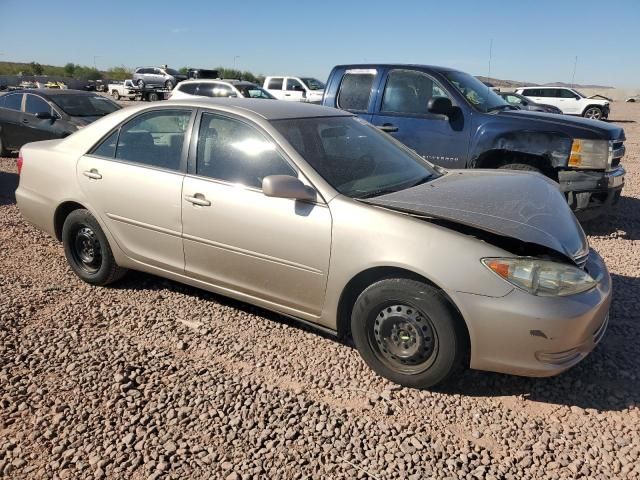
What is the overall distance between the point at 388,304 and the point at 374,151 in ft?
4.58

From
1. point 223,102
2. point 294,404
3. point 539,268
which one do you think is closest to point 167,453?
point 294,404

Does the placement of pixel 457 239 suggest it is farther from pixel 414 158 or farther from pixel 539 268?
pixel 414 158

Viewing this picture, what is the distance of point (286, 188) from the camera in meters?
3.10

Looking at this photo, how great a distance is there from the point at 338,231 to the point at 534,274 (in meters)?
1.09

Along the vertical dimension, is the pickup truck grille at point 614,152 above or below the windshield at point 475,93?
below

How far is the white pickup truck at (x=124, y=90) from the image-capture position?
3472 centimetres

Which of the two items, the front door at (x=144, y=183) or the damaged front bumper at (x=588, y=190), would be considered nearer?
the front door at (x=144, y=183)

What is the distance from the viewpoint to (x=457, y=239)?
2.81m

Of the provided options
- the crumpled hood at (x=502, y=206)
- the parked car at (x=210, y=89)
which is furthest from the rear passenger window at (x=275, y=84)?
the crumpled hood at (x=502, y=206)

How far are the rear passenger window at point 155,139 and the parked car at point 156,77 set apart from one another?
107ft

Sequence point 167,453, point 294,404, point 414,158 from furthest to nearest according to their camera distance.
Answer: point 414,158 → point 294,404 → point 167,453

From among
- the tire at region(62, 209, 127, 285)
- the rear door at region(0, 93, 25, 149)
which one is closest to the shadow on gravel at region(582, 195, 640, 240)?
the tire at region(62, 209, 127, 285)

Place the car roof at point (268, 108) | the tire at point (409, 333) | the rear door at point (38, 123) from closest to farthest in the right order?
the tire at point (409, 333)
the car roof at point (268, 108)
the rear door at point (38, 123)

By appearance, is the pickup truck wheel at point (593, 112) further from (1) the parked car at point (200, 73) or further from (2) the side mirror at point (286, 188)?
(2) the side mirror at point (286, 188)
